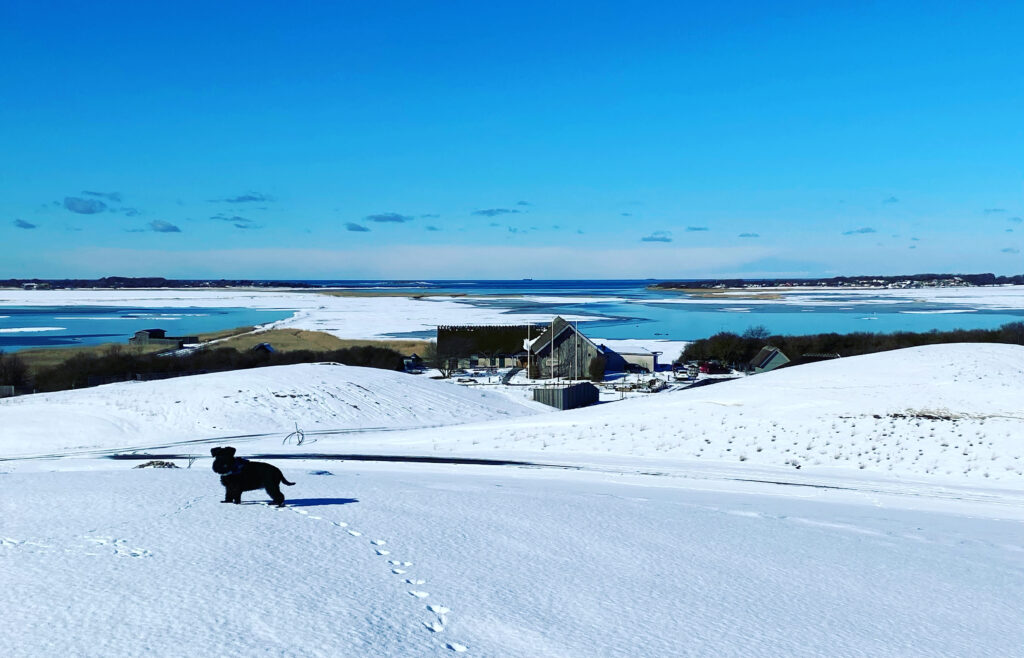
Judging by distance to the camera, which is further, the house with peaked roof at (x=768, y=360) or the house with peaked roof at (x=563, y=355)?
the house with peaked roof at (x=768, y=360)

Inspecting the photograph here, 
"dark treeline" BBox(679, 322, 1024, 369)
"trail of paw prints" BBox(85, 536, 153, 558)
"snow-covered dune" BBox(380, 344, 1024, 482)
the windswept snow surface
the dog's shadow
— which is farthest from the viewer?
"dark treeline" BBox(679, 322, 1024, 369)

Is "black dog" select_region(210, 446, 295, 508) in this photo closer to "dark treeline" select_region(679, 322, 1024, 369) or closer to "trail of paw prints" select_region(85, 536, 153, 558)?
"trail of paw prints" select_region(85, 536, 153, 558)

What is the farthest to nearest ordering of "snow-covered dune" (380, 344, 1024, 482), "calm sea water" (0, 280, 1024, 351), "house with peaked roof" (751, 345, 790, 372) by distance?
"calm sea water" (0, 280, 1024, 351) → "house with peaked roof" (751, 345, 790, 372) → "snow-covered dune" (380, 344, 1024, 482)

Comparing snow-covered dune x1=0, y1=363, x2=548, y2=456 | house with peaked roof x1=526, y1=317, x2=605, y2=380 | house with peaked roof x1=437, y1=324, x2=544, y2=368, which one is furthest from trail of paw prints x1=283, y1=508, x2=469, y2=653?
house with peaked roof x1=437, y1=324, x2=544, y2=368

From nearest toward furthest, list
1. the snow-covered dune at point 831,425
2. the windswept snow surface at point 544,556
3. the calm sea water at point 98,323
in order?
the windswept snow surface at point 544,556, the snow-covered dune at point 831,425, the calm sea water at point 98,323

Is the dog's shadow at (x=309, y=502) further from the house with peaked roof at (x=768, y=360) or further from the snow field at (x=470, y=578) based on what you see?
the house with peaked roof at (x=768, y=360)

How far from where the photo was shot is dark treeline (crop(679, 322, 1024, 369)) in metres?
66.5

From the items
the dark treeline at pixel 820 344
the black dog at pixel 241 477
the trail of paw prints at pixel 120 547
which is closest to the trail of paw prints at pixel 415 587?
the black dog at pixel 241 477

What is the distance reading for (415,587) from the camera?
764cm

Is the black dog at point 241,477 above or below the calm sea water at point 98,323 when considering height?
above

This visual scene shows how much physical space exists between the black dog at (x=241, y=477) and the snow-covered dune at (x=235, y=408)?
1708cm

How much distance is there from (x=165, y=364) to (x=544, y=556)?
50.2 metres

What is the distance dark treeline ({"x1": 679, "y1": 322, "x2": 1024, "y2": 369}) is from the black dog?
57.9m

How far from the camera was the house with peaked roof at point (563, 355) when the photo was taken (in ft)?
190
